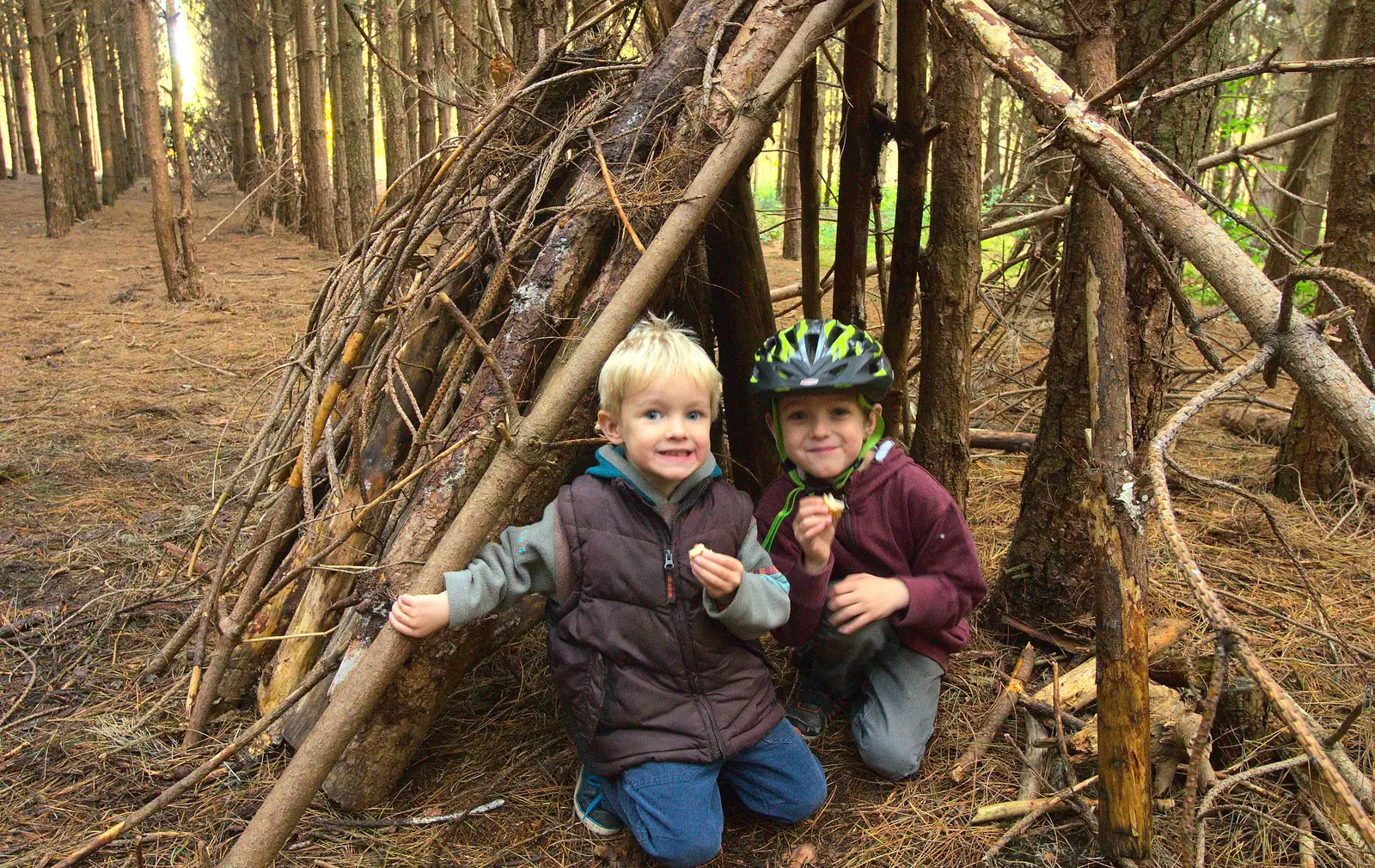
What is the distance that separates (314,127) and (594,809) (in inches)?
509

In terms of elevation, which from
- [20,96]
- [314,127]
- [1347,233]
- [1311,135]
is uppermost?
[20,96]

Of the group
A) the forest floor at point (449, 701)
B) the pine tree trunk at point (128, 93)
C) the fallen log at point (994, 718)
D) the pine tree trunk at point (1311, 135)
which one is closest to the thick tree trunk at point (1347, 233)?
the forest floor at point (449, 701)

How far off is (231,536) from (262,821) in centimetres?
118

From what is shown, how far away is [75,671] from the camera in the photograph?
9.66 feet

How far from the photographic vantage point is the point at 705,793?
2.24 m

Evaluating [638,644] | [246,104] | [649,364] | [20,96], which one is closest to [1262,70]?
[649,364]

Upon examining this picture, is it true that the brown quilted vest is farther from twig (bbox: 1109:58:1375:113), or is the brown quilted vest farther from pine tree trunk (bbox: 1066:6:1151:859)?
twig (bbox: 1109:58:1375:113)

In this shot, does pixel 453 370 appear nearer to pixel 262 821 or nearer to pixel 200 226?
pixel 262 821

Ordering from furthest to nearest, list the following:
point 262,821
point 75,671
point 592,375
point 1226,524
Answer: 1. point 1226,524
2. point 75,671
3. point 592,375
4. point 262,821

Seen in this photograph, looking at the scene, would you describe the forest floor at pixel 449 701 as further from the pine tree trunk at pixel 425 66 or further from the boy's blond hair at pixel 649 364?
the pine tree trunk at pixel 425 66

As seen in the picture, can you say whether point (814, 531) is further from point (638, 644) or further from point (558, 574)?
point (558, 574)

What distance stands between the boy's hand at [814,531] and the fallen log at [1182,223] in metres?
1.01

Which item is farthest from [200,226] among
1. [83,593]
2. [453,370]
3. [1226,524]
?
[1226,524]

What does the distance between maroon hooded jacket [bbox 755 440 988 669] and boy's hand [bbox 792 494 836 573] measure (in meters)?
0.09
